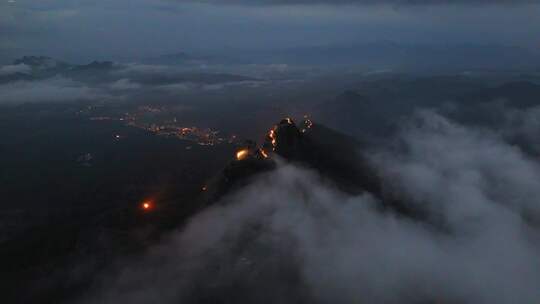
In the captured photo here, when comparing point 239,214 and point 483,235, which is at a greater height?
point 239,214

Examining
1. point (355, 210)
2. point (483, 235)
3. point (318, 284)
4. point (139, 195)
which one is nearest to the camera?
point (318, 284)

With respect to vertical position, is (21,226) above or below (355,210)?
below

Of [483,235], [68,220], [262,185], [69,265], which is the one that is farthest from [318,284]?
[68,220]

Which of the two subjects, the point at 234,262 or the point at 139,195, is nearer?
the point at 234,262

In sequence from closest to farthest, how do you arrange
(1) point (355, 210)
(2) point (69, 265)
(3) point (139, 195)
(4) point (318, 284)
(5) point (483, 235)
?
(4) point (318, 284)
(2) point (69, 265)
(1) point (355, 210)
(5) point (483, 235)
(3) point (139, 195)

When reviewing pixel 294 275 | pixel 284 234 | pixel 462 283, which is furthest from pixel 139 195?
pixel 462 283

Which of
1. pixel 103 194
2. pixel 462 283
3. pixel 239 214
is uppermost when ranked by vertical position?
pixel 239 214

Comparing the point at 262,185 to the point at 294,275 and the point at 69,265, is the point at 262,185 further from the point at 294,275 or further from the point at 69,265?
the point at 69,265

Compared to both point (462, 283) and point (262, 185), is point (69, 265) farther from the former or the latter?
point (462, 283)

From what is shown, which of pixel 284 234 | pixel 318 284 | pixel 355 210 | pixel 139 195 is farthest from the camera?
pixel 139 195
